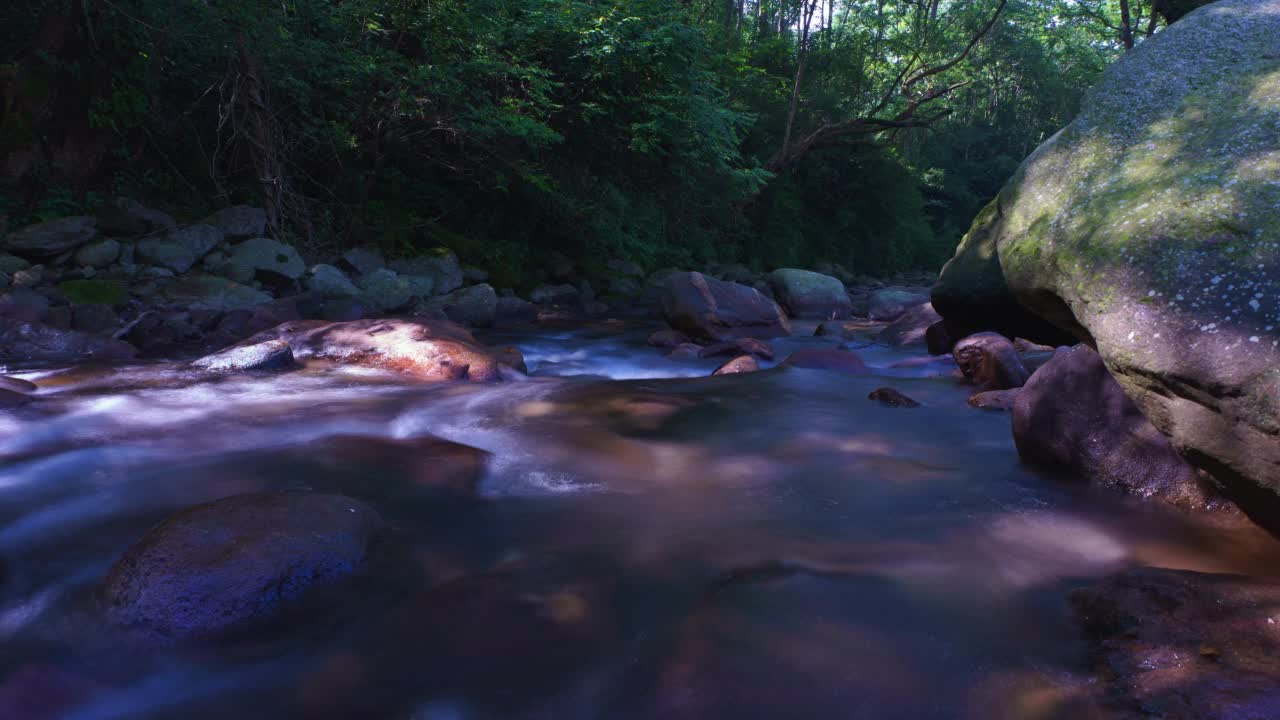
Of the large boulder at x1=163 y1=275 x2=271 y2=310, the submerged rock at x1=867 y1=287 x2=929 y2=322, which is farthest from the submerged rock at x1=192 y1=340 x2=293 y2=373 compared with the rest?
the submerged rock at x1=867 y1=287 x2=929 y2=322

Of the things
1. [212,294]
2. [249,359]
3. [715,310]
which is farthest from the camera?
[715,310]

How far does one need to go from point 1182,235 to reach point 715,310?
762 cm

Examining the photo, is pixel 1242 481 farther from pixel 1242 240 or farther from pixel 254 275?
pixel 254 275

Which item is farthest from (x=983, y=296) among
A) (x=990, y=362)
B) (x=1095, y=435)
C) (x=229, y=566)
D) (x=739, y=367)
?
(x=229, y=566)

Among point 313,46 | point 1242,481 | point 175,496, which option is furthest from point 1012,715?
point 313,46

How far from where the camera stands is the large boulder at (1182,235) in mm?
2211

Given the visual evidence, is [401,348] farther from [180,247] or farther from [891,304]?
[891,304]

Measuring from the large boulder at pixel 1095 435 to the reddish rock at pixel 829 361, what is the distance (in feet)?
10.3

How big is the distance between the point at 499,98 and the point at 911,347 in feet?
24.8

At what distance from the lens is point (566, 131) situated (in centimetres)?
1311

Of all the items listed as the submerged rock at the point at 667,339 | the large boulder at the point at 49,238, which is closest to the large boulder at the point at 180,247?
the large boulder at the point at 49,238

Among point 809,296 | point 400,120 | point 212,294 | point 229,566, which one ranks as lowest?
point 809,296

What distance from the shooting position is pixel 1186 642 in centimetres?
188

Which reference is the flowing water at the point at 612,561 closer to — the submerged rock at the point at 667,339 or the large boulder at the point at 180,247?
the submerged rock at the point at 667,339
